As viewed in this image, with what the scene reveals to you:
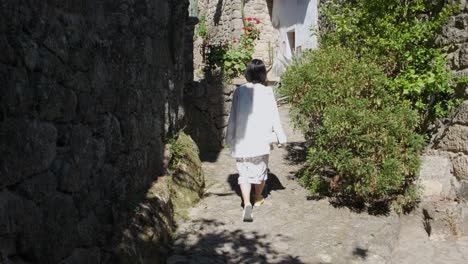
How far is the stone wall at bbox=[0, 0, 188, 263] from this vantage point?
181 cm

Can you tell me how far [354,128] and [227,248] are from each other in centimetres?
166

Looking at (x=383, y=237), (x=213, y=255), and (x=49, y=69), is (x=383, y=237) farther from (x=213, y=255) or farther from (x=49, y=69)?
(x=49, y=69)

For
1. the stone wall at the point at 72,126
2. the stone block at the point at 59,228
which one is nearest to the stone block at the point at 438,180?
the stone wall at the point at 72,126

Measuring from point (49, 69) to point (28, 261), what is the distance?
0.85 m

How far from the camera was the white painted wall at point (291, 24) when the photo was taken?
1042 cm

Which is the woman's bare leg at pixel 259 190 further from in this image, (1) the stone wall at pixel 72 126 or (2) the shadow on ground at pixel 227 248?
(1) the stone wall at pixel 72 126

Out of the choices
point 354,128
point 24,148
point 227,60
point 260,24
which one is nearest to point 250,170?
point 354,128

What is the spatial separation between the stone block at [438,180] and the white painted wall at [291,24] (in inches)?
212

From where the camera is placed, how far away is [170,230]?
3814 millimetres

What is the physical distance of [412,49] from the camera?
4.94m

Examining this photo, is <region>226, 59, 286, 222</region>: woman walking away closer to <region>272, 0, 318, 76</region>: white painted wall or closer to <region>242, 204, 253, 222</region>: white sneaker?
<region>242, 204, 253, 222</region>: white sneaker

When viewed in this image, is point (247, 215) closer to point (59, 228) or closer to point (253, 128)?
point (253, 128)

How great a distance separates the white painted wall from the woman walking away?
5.41 meters

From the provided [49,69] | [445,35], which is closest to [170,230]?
[49,69]
